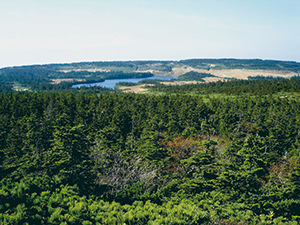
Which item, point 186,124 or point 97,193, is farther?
point 186,124

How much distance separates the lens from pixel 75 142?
1897cm

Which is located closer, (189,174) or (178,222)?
(178,222)

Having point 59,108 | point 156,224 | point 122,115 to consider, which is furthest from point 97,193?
point 59,108

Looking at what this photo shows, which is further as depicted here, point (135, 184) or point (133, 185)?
point (135, 184)

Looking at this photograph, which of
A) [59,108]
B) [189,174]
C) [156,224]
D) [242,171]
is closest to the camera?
[156,224]

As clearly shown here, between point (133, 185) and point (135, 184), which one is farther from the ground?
A: point (133, 185)

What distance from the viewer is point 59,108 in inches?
3123

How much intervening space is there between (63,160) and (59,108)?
67768mm

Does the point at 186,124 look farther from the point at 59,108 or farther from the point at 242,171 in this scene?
the point at 59,108

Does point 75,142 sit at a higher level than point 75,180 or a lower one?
higher

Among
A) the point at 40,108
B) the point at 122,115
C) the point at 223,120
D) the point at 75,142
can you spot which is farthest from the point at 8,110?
the point at 223,120

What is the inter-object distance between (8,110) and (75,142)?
224 feet

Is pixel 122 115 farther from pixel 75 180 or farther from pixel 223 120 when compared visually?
pixel 75 180

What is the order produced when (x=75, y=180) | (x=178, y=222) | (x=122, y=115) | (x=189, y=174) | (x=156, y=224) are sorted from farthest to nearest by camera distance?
(x=122, y=115), (x=189, y=174), (x=75, y=180), (x=178, y=222), (x=156, y=224)
